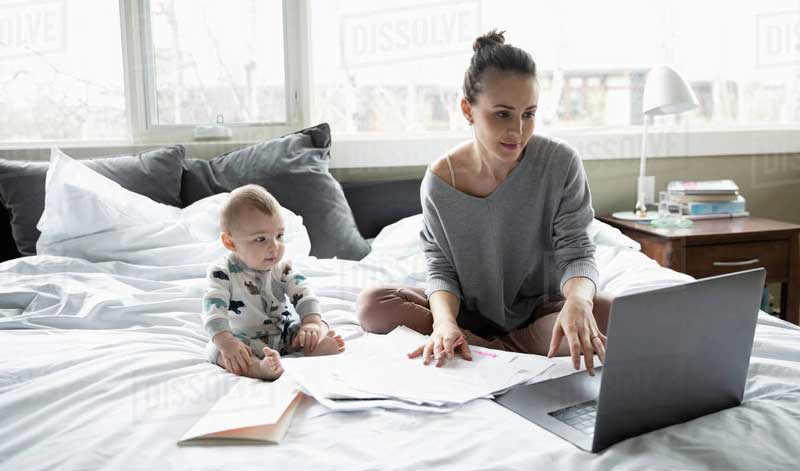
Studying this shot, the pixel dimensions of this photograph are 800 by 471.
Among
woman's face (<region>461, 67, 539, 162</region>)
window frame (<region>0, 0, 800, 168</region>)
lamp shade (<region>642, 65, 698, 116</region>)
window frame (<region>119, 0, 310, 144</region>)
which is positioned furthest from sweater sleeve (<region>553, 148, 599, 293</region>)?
window frame (<region>119, 0, 310, 144</region>)

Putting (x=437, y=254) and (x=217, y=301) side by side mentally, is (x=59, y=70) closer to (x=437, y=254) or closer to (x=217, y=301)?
(x=217, y=301)

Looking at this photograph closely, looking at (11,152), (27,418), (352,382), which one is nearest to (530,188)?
(352,382)

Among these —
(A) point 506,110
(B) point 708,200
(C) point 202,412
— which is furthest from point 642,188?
(C) point 202,412

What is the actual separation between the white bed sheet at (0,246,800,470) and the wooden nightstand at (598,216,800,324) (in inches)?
35.7

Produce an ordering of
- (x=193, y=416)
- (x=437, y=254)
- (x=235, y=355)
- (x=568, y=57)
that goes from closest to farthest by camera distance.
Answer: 1. (x=193, y=416)
2. (x=235, y=355)
3. (x=437, y=254)
4. (x=568, y=57)

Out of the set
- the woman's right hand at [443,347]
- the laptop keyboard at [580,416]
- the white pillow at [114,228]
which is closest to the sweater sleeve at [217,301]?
the woman's right hand at [443,347]

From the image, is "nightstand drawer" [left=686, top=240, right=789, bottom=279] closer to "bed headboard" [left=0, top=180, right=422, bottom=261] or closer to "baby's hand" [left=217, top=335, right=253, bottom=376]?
"bed headboard" [left=0, top=180, right=422, bottom=261]

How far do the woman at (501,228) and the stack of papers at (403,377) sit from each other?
8.4 inches

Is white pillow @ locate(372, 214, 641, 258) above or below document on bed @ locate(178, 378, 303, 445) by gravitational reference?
above

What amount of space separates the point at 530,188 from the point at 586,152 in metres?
1.43

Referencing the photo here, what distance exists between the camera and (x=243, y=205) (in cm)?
126

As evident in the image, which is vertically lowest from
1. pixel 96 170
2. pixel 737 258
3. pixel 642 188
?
A: pixel 737 258

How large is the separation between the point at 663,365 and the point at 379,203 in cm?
166

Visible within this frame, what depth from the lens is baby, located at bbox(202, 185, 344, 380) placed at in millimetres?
1226
